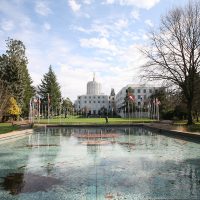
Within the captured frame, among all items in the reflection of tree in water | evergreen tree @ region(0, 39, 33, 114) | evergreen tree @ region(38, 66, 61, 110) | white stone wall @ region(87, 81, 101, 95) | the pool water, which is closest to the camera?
the pool water

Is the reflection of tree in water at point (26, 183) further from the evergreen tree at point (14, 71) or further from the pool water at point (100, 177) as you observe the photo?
the evergreen tree at point (14, 71)

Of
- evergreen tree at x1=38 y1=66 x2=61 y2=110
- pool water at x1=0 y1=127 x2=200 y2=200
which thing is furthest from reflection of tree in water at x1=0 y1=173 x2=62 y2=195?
evergreen tree at x1=38 y1=66 x2=61 y2=110

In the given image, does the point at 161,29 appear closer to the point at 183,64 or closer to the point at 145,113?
the point at 183,64

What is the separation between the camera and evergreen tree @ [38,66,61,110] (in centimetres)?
9312

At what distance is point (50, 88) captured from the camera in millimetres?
93375

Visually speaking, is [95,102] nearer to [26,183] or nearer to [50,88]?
[50,88]

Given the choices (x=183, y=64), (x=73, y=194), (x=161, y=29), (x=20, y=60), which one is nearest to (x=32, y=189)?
(x=73, y=194)

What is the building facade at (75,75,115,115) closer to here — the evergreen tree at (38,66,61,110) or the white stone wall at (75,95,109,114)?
the white stone wall at (75,95,109,114)

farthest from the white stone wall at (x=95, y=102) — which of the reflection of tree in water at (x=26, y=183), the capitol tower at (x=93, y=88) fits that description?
the reflection of tree in water at (x=26, y=183)

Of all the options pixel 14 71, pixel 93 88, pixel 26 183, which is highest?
pixel 93 88

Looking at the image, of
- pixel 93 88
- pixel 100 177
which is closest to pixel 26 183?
pixel 100 177

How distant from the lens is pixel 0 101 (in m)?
40.2

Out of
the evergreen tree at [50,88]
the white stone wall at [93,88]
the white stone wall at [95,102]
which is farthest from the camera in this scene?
the white stone wall at [93,88]

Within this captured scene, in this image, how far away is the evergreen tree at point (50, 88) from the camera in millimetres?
93125
